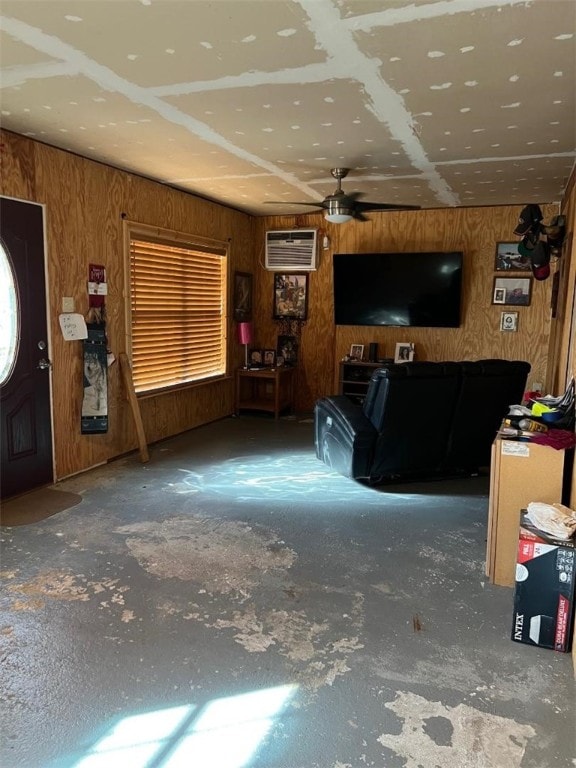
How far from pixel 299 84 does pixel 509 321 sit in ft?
13.8

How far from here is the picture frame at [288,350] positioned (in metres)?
6.91

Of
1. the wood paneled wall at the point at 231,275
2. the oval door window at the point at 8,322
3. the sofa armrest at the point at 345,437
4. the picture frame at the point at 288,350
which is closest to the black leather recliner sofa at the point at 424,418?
the sofa armrest at the point at 345,437

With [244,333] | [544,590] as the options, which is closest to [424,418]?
[544,590]

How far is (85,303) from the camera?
420 centimetres

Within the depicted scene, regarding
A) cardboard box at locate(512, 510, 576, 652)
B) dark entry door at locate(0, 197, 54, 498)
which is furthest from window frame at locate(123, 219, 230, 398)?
cardboard box at locate(512, 510, 576, 652)

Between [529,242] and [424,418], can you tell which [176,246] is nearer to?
[424,418]

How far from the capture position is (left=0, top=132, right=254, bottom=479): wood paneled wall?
12.2ft

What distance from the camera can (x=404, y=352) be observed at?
632 centimetres

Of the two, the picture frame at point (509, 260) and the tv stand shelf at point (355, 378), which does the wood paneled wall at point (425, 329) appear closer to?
the picture frame at point (509, 260)

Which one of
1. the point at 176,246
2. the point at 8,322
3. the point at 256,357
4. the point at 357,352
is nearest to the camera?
the point at 8,322

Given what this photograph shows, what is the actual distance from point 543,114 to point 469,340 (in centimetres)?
338

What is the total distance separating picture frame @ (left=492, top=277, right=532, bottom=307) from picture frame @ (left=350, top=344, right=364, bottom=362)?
5.27ft

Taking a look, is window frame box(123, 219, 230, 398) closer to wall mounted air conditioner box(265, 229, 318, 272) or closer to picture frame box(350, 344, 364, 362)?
wall mounted air conditioner box(265, 229, 318, 272)

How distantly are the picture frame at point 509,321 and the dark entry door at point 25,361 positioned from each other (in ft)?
15.5
